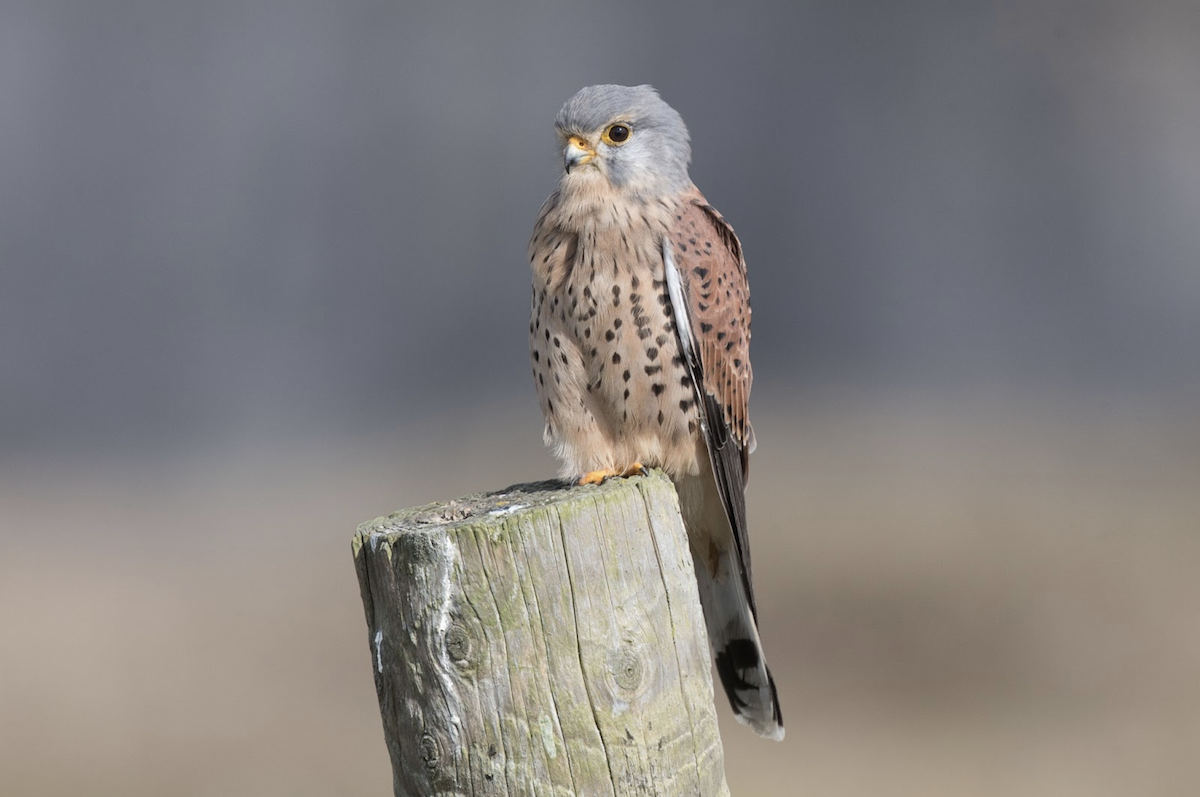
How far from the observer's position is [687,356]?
2607 millimetres

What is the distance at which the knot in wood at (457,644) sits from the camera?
Answer: 5.51 ft

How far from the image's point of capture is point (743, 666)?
252 cm

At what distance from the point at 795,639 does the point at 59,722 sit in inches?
138

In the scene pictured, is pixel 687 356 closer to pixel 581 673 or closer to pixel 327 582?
pixel 581 673

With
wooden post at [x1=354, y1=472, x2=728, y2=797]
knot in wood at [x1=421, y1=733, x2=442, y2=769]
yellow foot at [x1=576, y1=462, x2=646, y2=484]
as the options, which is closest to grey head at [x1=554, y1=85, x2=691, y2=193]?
yellow foot at [x1=576, y1=462, x2=646, y2=484]

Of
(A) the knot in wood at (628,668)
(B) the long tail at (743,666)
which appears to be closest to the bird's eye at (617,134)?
(B) the long tail at (743,666)

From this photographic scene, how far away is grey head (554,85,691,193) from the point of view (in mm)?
2627

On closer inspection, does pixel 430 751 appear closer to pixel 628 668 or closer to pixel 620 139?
pixel 628 668

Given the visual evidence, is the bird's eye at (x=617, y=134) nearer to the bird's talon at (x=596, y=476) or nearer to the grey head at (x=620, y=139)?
the grey head at (x=620, y=139)

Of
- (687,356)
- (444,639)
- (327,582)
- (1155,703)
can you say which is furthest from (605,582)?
(327,582)

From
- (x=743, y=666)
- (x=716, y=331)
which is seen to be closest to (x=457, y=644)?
(x=743, y=666)

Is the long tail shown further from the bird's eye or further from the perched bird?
the bird's eye

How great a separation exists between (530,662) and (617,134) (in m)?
1.38

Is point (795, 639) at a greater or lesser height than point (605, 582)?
lesser
